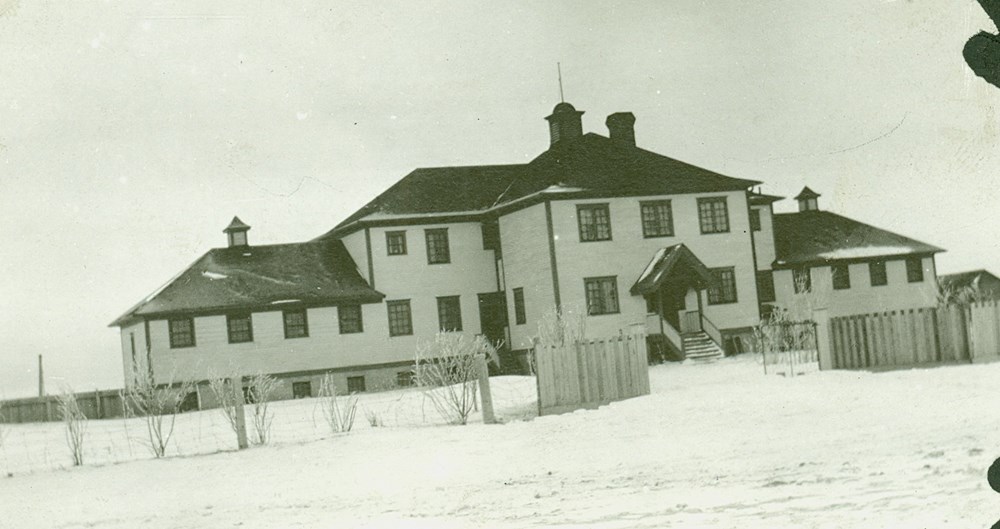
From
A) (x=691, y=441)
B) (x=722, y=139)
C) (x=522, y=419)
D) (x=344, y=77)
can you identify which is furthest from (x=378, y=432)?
(x=722, y=139)

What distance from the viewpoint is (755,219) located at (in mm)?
26141

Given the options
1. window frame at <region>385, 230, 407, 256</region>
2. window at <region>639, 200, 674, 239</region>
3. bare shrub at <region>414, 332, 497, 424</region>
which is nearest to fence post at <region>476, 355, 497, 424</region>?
bare shrub at <region>414, 332, 497, 424</region>

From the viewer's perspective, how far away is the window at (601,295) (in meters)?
23.0

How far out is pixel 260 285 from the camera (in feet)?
66.8

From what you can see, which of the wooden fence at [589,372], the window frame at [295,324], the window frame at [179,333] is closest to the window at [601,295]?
the window frame at [295,324]

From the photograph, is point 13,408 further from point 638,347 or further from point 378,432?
point 638,347

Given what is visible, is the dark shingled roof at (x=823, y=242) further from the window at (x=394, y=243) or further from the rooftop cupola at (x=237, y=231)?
the rooftop cupola at (x=237, y=231)

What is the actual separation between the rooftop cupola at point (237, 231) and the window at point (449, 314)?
3520 mm

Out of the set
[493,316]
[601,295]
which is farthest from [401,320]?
[601,295]

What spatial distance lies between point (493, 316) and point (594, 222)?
5.09 meters

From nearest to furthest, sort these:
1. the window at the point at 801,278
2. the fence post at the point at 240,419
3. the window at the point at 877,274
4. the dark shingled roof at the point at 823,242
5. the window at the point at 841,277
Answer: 1. the fence post at the point at 240,419
2. the window at the point at 801,278
3. the dark shingled roof at the point at 823,242
4. the window at the point at 841,277
5. the window at the point at 877,274

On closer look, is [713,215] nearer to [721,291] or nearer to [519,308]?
[721,291]

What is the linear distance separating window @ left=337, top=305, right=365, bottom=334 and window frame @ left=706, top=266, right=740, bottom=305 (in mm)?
9372

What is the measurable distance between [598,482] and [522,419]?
469cm
